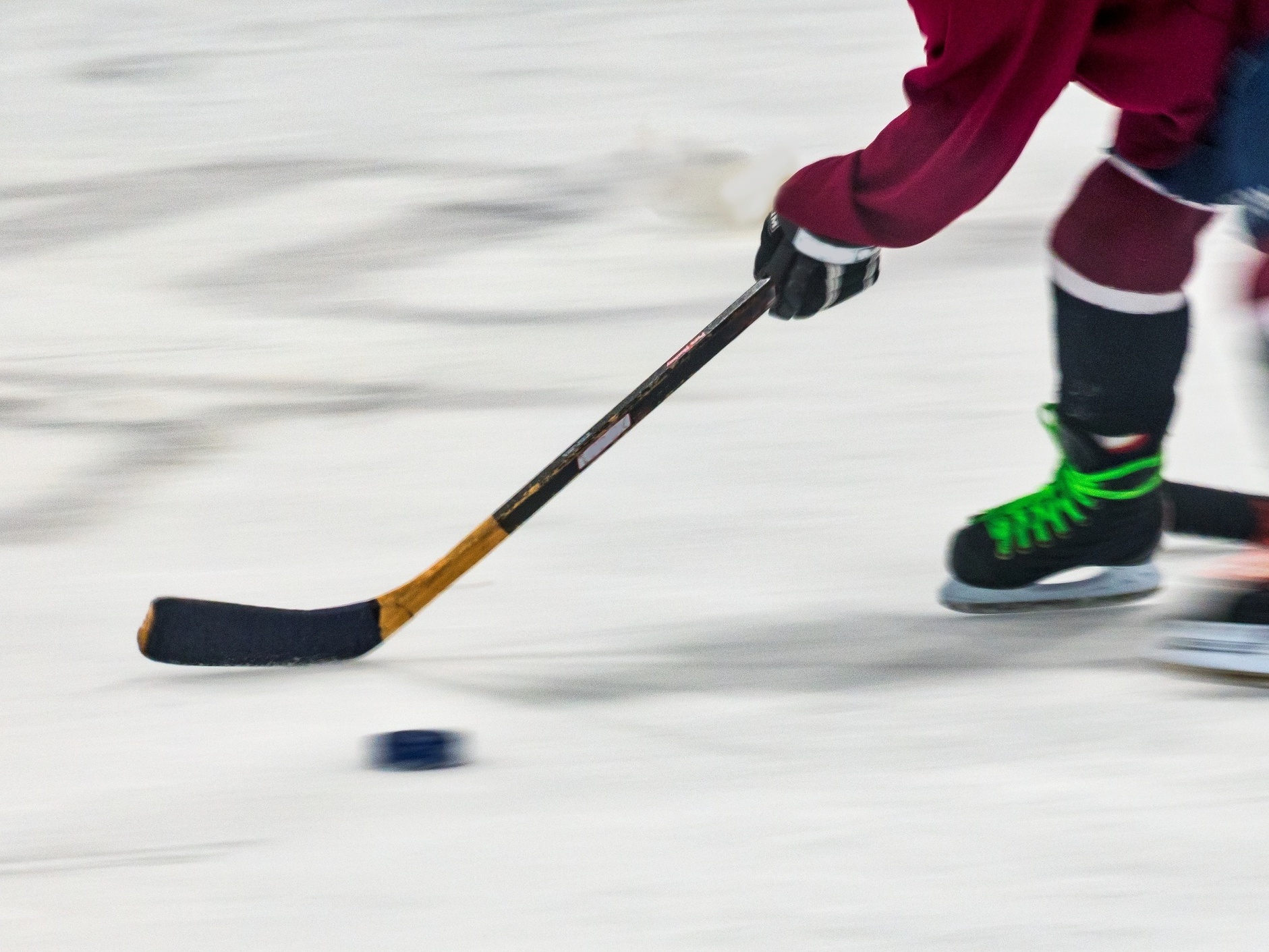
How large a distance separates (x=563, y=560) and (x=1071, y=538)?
1.89 ft

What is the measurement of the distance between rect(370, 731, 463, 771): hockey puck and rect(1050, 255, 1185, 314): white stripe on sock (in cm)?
79

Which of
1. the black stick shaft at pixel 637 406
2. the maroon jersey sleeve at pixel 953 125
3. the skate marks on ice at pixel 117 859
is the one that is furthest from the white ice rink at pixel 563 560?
the maroon jersey sleeve at pixel 953 125

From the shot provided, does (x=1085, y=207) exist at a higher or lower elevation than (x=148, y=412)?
higher

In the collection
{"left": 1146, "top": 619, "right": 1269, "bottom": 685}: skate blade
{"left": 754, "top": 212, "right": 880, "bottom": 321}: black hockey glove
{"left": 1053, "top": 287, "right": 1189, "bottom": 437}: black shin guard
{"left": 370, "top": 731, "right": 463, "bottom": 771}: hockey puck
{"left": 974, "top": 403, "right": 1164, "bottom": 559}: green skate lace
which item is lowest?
{"left": 370, "top": 731, "right": 463, "bottom": 771}: hockey puck

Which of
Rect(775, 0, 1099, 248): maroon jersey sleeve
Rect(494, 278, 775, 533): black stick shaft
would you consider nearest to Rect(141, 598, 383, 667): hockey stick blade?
Rect(494, 278, 775, 533): black stick shaft

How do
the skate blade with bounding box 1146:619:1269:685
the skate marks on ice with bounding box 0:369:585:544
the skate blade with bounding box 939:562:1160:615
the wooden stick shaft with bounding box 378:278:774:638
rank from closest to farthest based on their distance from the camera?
the skate blade with bounding box 1146:619:1269:685
the wooden stick shaft with bounding box 378:278:774:638
the skate blade with bounding box 939:562:1160:615
the skate marks on ice with bounding box 0:369:585:544

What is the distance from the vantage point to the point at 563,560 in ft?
6.62

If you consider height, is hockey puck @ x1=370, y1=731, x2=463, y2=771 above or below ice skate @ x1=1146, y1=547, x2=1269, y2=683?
below

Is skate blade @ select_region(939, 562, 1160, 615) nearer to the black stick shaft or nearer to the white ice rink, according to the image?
the white ice rink

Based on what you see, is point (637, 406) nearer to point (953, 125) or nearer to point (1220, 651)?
point (953, 125)

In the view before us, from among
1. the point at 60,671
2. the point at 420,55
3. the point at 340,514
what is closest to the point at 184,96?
the point at 420,55

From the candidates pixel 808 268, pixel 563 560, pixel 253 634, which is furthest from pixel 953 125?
pixel 253 634

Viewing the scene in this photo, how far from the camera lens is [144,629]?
172cm

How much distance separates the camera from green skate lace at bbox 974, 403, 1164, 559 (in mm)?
1845
